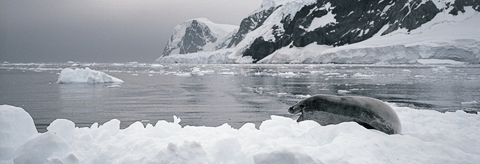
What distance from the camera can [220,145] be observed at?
3229 mm

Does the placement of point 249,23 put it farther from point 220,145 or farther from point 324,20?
point 220,145

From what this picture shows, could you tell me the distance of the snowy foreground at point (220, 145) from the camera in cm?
294

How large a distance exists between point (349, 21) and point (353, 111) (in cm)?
9182

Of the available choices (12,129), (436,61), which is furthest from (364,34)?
(12,129)

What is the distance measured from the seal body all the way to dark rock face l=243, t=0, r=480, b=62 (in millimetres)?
78464

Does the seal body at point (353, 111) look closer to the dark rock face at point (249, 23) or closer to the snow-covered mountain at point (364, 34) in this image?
the snow-covered mountain at point (364, 34)

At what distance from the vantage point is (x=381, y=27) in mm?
81438

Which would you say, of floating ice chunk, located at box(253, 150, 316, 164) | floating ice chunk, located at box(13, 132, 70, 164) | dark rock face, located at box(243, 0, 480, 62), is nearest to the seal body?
floating ice chunk, located at box(253, 150, 316, 164)

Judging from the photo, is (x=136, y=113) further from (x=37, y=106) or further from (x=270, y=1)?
(x=270, y=1)

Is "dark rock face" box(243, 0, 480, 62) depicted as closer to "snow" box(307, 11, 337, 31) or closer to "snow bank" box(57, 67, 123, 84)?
"snow" box(307, 11, 337, 31)

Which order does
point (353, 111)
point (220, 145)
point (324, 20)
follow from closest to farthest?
point (220, 145) → point (353, 111) → point (324, 20)

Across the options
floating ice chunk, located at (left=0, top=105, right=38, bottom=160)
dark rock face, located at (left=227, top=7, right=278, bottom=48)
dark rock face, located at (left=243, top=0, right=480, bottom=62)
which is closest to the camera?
floating ice chunk, located at (left=0, top=105, right=38, bottom=160)

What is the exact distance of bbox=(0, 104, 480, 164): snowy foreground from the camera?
2941 mm

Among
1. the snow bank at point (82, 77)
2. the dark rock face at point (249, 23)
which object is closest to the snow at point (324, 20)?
the dark rock face at point (249, 23)
